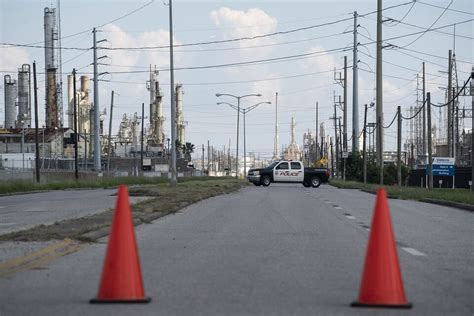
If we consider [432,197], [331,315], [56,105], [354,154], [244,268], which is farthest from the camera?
[56,105]

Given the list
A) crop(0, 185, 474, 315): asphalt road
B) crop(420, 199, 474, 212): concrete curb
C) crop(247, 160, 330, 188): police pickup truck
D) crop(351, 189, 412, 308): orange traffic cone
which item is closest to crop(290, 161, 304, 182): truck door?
crop(247, 160, 330, 188): police pickup truck

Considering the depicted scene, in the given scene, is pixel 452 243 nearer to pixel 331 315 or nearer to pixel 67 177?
pixel 331 315

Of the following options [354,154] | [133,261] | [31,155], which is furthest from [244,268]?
[31,155]

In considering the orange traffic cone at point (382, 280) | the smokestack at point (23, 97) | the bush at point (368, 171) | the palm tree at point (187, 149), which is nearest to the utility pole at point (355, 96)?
the bush at point (368, 171)

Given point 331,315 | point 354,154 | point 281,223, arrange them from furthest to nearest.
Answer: point 354,154, point 281,223, point 331,315

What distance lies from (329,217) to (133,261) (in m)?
13.6

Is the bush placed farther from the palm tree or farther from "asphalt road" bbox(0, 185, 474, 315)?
the palm tree

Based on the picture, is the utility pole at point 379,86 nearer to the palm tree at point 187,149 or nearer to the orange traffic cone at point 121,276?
the orange traffic cone at point 121,276

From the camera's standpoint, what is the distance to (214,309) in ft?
24.2

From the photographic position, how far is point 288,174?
2357 inches

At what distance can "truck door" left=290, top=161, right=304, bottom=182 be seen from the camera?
59781mm

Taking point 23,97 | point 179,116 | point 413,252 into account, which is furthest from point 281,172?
point 179,116

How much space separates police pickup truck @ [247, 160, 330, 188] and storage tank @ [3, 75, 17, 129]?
203 feet

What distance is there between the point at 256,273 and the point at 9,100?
109613 mm
